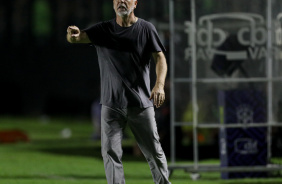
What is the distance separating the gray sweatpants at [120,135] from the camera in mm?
7734

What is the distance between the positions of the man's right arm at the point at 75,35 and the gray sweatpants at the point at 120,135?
66cm

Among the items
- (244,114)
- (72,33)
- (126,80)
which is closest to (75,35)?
(72,33)

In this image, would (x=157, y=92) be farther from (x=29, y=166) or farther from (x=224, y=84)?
(x=29, y=166)

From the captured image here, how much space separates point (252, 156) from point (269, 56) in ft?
4.61

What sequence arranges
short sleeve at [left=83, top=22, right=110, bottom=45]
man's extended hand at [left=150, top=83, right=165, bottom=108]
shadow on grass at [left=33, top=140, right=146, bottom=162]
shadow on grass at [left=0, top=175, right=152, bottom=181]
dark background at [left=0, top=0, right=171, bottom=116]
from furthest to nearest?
dark background at [left=0, top=0, right=171, bottom=116] → shadow on grass at [left=33, top=140, right=146, bottom=162] → shadow on grass at [left=0, top=175, right=152, bottom=181] → short sleeve at [left=83, top=22, right=110, bottom=45] → man's extended hand at [left=150, top=83, right=165, bottom=108]

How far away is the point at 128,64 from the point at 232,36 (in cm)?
433

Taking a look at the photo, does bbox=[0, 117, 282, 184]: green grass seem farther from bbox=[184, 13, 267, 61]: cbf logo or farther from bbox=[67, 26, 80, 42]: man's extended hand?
bbox=[67, 26, 80, 42]: man's extended hand

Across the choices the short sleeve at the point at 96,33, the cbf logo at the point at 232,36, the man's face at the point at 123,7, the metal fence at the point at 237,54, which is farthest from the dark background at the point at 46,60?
the man's face at the point at 123,7

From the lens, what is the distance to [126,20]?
7.72 m

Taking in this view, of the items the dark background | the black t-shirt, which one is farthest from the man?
the dark background

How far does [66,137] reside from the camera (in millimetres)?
25484

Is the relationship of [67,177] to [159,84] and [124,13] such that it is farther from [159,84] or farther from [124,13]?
[124,13]

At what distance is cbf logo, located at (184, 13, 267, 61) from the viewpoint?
11.7m

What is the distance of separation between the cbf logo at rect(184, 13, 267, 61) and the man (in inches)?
161
